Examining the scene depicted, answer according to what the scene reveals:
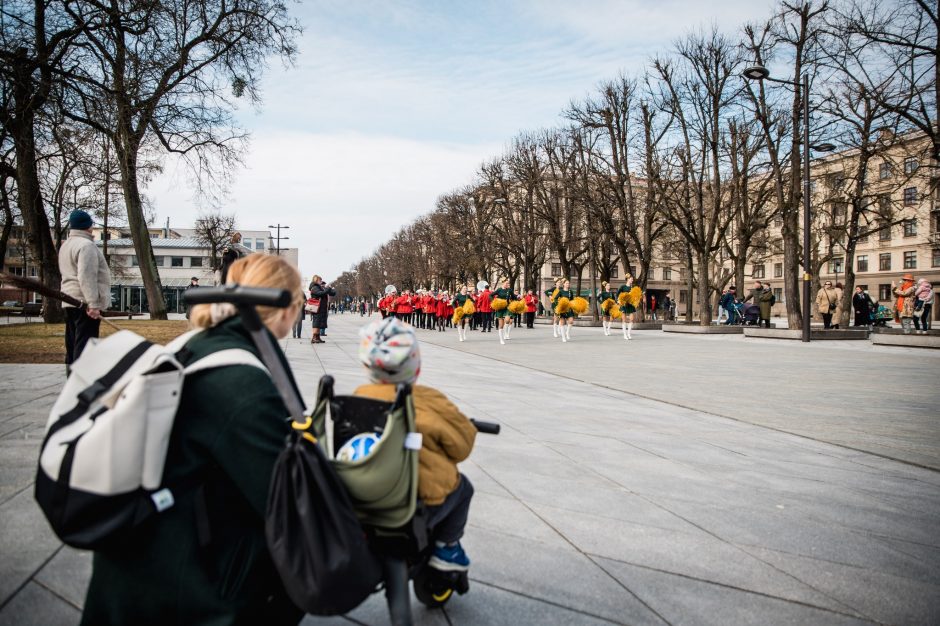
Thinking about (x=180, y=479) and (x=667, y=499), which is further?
(x=667, y=499)

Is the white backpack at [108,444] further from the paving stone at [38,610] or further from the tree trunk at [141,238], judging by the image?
the tree trunk at [141,238]

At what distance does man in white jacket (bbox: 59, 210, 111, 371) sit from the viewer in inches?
303

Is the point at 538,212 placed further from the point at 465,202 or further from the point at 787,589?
the point at 787,589

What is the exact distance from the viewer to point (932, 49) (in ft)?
57.9

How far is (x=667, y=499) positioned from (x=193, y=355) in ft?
11.6

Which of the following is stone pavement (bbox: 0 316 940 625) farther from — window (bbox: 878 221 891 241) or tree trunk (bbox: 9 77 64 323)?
window (bbox: 878 221 891 241)

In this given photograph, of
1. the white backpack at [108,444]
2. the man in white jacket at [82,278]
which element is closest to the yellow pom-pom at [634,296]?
the man in white jacket at [82,278]

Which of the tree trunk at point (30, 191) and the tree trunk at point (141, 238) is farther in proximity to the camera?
the tree trunk at point (141, 238)

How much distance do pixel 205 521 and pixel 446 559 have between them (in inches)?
46.0

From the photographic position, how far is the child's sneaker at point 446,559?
261 centimetres

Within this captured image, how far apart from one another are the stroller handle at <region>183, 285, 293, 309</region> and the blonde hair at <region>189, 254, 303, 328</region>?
0.17 m

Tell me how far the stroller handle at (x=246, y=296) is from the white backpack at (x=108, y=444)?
22cm

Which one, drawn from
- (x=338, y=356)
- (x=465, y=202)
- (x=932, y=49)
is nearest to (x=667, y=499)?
(x=338, y=356)

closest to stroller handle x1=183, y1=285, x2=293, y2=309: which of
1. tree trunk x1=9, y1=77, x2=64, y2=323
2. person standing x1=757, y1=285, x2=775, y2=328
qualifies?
tree trunk x1=9, y1=77, x2=64, y2=323
